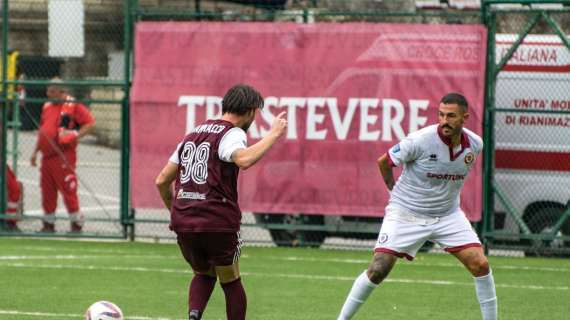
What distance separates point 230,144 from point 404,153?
183 centimetres

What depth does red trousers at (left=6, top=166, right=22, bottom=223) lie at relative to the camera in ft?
61.9

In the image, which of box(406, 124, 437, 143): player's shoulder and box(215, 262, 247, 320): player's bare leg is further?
box(406, 124, 437, 143): player's shoulder

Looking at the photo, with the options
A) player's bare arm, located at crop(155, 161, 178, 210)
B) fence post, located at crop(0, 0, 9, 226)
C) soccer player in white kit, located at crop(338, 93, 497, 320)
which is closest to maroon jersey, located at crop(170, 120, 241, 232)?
player's bare arm, located at crop(155, 161, 178, 210)

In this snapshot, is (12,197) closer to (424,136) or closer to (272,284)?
(272,284)

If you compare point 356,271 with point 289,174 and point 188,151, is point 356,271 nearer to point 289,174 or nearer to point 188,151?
point 289,174

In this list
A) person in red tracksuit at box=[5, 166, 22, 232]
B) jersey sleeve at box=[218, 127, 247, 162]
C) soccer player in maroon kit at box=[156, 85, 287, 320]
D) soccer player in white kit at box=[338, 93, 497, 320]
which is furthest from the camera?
person in red tracksuit at box=[5, 166, 22, 232]

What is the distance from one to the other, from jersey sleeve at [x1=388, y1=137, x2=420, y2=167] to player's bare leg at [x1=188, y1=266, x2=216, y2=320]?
5.71 feet

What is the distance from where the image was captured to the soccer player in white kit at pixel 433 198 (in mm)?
10000

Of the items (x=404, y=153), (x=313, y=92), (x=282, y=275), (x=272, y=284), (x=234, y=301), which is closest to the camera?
(x=234, y=301)

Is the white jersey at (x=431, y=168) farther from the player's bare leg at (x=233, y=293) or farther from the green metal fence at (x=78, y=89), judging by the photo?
the green metal fence at (x=78, y=89)

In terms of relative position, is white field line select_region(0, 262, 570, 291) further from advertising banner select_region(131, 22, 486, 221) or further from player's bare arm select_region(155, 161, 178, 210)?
player's bare arm select_region(155, 161, 178, 210)

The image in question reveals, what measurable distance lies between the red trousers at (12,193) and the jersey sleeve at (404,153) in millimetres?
9754

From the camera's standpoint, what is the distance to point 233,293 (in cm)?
909

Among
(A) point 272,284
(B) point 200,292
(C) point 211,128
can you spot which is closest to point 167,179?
(C) point 211,128
